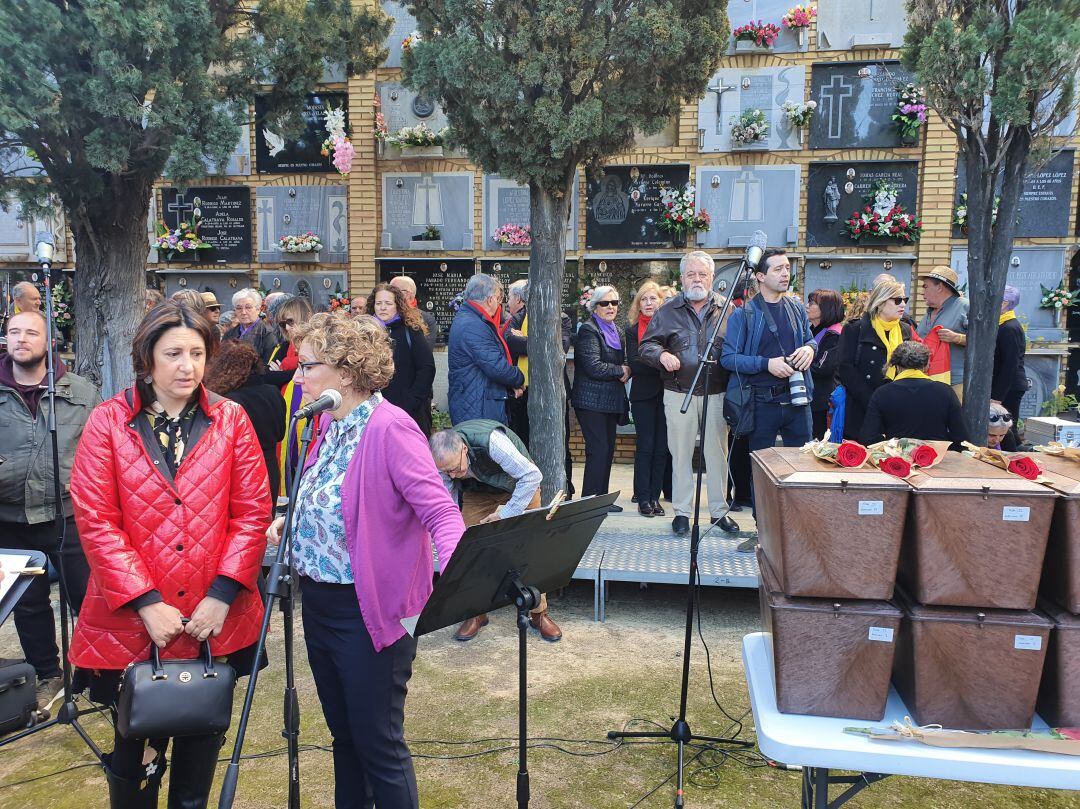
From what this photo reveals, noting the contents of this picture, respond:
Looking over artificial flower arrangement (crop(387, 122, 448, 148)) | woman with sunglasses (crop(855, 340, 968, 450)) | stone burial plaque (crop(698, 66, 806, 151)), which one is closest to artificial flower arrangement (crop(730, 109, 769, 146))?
stone burial plaque (crop(698, 66, 806, 151))

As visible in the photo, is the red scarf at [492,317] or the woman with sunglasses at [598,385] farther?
the woman with sunglasses at [598,385]

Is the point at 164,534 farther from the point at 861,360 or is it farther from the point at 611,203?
the point at 611,203

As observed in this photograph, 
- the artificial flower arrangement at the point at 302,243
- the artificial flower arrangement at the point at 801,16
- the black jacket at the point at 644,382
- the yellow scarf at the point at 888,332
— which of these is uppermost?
the artificial flower arrangement at the point at 801,16

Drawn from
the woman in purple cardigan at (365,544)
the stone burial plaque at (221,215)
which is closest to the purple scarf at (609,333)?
the woman in purple cardigan at (365,544)

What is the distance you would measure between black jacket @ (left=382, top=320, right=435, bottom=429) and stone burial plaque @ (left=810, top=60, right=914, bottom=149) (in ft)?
21.2

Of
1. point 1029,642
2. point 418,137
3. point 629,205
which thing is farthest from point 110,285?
point 1029,642

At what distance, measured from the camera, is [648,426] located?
263 inches

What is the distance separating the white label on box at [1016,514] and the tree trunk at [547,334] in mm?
4356

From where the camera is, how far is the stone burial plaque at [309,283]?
11.4m

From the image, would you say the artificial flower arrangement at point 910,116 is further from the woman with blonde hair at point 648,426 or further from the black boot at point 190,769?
the black boot at point 190,769

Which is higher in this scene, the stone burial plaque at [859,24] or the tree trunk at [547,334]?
the stone burial plaque at [859,24]

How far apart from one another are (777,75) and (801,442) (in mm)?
6648

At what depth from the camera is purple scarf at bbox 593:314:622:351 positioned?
21.4 ft

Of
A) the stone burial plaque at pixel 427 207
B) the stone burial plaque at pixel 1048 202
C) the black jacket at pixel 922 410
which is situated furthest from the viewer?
the stone burial plaque at pixel 427 207
